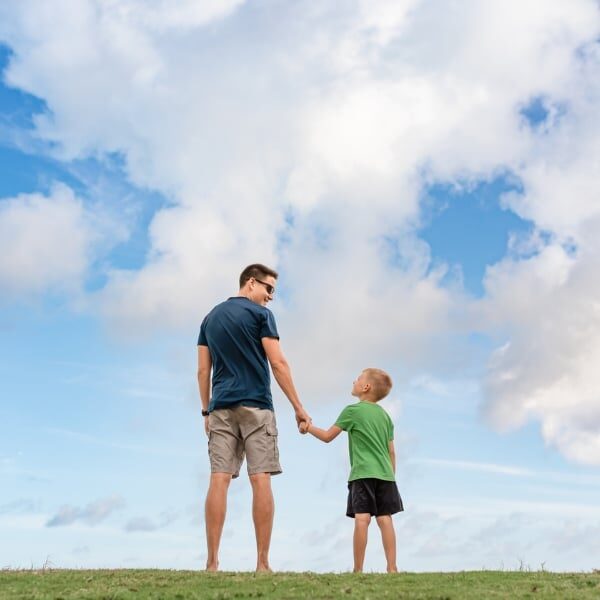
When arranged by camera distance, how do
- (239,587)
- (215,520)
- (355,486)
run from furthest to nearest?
(355,486) < (215,520) < (239,587)

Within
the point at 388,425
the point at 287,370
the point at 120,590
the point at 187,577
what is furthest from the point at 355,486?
the point at 120,590

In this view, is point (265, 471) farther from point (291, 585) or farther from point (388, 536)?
point (388, 536)

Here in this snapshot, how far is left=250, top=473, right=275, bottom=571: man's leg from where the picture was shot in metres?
10.4

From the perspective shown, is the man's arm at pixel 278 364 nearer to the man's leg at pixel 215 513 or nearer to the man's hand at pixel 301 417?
the man's hand at pixel 301 417

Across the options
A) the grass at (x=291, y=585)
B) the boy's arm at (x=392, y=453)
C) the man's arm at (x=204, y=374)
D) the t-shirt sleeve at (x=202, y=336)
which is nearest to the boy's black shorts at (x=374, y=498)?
the boy's arm at (x=392, y=453)

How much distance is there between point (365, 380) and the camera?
1154 centimetres

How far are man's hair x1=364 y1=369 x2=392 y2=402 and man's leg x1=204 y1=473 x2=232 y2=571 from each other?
221 cm

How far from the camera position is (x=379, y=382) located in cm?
1151

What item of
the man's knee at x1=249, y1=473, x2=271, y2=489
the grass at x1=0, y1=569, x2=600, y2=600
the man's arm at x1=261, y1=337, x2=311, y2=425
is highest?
the man's arm at x1=261, y1=337, x2=311, y2=425

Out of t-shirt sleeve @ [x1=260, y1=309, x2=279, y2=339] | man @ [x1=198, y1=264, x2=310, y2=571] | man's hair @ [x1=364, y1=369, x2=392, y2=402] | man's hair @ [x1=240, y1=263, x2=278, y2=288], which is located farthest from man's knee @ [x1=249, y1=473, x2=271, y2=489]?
man's hair @ [x1=240, y1=263, x2=278, y2=288]

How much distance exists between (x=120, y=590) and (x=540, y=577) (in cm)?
480

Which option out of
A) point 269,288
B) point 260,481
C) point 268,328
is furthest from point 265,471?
point 269,288

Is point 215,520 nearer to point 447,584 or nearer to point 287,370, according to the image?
point 287,370

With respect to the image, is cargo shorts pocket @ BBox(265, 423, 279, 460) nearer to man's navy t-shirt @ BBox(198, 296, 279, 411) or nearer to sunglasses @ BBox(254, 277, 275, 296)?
man's navy t-shirt @ BBox(198, 296, 279, 411)
